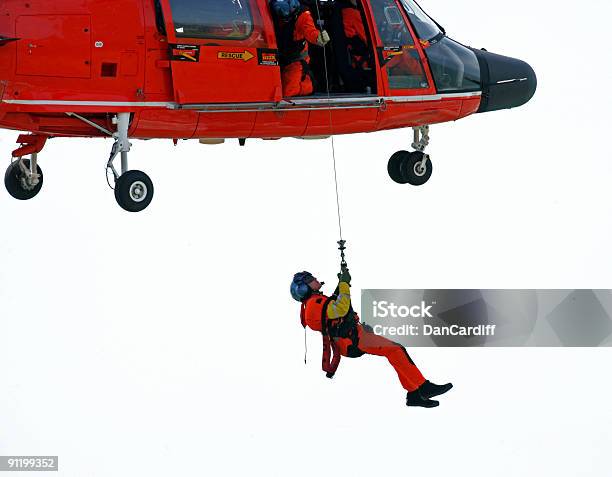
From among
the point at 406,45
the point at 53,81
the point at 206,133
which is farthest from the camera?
the point at 406,45

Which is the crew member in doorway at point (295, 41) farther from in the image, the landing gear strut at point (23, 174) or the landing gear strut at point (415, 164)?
the landing gear strut at point (23, 174)

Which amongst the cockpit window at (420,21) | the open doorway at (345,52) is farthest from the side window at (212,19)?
the cockpit window at (420,21)

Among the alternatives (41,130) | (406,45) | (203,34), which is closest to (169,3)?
(203,34)

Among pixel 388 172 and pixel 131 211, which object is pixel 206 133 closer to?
pixel 131 211

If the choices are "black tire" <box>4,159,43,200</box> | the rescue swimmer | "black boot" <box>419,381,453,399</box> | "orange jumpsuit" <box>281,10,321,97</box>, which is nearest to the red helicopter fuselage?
"orange jumpsuit" <box>281,10,321,97</box>

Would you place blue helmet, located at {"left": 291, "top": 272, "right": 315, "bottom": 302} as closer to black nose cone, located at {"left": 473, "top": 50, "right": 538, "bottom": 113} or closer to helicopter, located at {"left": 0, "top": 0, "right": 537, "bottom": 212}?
helicopter, located at {"left": 0, "top": 0, "right": 537, "bottom": 212}

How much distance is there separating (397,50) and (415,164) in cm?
130

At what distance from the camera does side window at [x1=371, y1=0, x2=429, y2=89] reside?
16.5 meters

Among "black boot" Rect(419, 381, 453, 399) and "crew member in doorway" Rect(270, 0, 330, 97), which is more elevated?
"crew member in doorway" Rect(270, 0, 330, 97)

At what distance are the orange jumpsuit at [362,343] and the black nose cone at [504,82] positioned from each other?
397cm

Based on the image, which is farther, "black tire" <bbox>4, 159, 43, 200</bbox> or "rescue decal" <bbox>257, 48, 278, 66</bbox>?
"black tire" <bbox>4, 159, 43, 200</bbox>

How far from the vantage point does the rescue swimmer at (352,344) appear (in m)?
14.2

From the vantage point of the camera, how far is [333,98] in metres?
16.0

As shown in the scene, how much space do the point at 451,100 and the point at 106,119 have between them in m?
3.66
